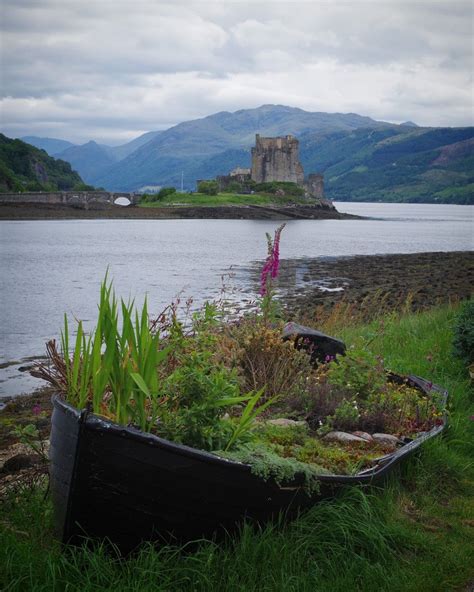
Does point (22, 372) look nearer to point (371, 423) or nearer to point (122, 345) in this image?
point (371, 423)

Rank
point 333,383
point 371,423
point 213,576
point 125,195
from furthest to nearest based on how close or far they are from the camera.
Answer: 1. point 125,195
2. point 333,383
3. point 371,423
4. point 213,576

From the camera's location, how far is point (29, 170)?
139 metres

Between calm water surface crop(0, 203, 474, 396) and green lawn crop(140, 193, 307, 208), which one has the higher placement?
green lawn crop(140, 193, 307, 208)

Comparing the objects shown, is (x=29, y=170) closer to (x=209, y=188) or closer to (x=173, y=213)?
(x=173, y=213)

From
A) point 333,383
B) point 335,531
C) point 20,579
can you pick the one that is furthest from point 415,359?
point 20,579

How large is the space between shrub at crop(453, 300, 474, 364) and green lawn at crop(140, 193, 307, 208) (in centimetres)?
11701

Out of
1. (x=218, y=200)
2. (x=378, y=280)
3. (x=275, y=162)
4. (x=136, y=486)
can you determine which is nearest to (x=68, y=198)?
(x=218, y=200)

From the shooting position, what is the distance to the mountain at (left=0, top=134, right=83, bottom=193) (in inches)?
4663

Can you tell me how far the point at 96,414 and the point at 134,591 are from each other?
3.40ft

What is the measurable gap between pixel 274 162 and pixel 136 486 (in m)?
153

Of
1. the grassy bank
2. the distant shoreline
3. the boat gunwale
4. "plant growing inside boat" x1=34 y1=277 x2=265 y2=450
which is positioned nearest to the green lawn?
the distant shoreline

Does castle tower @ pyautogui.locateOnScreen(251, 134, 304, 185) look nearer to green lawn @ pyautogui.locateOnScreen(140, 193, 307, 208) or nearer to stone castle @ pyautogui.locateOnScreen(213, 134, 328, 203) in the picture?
stone castle @ pyautogui.locateOnScreen(213, 134, 328, 203)

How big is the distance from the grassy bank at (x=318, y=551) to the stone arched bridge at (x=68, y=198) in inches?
4281

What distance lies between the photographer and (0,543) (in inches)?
189
